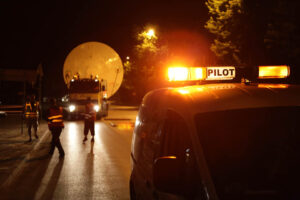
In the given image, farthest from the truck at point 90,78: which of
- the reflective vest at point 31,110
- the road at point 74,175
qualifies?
the road at point 74,175

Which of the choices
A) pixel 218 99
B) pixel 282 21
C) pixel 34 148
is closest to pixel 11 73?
pixel 34 148

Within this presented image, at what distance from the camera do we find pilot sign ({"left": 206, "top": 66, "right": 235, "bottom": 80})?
5.02 metres

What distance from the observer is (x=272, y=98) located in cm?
313

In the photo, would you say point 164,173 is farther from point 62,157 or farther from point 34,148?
point 34,148

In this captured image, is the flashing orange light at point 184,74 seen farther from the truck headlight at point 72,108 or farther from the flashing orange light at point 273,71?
the truck headlight at point 72,108

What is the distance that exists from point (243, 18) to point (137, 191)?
17159 millimetres

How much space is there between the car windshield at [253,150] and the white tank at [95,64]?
82.1 ft

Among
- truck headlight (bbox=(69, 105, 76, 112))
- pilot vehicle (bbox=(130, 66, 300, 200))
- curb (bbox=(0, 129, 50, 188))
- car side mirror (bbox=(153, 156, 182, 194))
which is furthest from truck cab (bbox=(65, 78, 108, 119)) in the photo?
car side mirror (bbox=(153, 156, 182, 194))

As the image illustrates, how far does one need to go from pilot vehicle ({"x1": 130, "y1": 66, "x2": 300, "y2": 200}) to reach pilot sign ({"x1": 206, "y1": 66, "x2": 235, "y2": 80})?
1.51 m

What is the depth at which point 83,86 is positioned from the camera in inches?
1152

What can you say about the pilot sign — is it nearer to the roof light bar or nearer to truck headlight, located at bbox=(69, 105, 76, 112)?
the roof light bar

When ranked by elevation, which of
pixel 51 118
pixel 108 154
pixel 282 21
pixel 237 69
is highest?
pixel 282 21

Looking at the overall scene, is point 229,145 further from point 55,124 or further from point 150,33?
point 150,33

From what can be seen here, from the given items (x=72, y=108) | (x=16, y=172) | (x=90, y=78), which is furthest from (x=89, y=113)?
(x=90, y=78)
